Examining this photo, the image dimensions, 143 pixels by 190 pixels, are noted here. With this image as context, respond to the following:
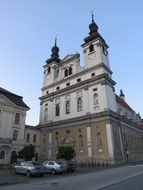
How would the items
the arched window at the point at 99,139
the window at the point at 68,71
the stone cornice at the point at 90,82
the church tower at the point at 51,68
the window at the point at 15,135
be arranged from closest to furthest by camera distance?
the arched window at the point at 99,139 < the window at the point at 15,135 < the stone cornice at the point at 90,82 < the window at the point at 68,71 < the church tower at the point at 51,68

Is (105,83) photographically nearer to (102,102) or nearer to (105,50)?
(102,102)

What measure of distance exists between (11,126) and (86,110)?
15.7m

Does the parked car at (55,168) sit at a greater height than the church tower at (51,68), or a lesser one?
lesser

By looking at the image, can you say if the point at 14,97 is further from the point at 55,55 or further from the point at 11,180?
the point at 11,180

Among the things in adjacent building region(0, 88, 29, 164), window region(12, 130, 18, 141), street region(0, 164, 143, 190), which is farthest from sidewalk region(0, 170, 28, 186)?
window region(12, 130, 18, 141)

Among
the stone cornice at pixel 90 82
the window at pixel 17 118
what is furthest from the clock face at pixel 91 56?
the window at pixel 17 118

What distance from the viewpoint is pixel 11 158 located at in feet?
115

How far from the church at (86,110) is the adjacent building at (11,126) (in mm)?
8784

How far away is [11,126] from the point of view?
36875mm

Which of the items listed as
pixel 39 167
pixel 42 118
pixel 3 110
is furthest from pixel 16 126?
pixel 39 167

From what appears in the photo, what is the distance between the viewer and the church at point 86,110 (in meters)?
35.4

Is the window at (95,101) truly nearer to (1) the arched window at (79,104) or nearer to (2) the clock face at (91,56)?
(1) the arched window at (79,104)

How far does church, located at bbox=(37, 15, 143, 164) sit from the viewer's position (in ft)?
116

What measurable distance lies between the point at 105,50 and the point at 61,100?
16.6 metres
